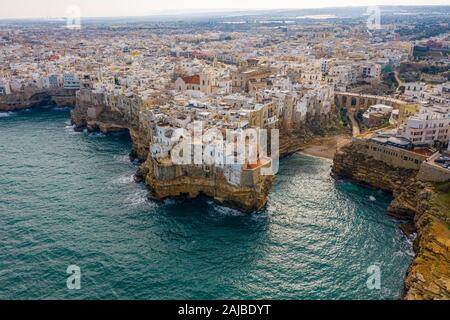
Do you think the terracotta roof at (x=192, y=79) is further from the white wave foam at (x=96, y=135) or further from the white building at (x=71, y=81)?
the white building at (x=71, y=81)

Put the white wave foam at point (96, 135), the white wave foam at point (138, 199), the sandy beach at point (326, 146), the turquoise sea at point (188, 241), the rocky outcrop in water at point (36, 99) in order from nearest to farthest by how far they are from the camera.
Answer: the turquoise sea at point (188, 241)
the white wave foam at point (138, 199)
the sandy beach at point (326, 146)
the white wave foam at point (96, 135)
the rocky outcrop in water at point (36, 99)

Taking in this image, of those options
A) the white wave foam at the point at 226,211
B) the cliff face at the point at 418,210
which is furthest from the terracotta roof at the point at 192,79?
the white wave foam at the point at 226,211

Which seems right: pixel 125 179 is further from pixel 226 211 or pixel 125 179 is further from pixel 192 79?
pixel 192 79

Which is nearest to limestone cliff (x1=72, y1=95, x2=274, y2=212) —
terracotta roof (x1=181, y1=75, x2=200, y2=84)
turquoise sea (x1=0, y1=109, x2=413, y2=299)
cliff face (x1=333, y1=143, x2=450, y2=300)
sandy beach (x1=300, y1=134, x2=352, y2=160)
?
turquoise sea (x1=0, y1=109, x2=413, y2=299)

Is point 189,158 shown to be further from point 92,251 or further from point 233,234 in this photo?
point 92,251

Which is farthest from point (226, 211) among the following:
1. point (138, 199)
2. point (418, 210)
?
point (418, 210)

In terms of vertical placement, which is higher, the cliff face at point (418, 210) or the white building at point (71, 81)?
the white building at point (71, 81)

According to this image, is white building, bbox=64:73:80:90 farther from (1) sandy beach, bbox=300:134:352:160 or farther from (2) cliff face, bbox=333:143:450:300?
(2) cliff face, bbox=333:143:450:300

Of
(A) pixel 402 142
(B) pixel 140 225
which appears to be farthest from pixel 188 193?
(A) pixel 402 142
